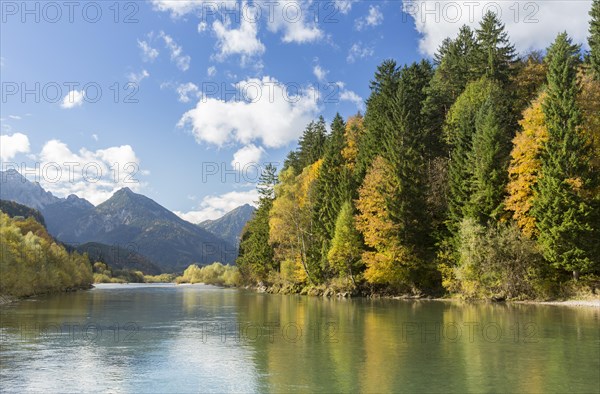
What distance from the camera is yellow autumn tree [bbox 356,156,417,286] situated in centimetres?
6366

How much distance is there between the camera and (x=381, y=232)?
6481cm

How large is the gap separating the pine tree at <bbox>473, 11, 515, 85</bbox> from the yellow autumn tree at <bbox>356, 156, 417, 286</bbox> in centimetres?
2745

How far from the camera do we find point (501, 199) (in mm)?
56469

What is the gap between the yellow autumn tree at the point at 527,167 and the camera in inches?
2021

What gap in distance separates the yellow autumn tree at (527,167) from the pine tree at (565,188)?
1059 mm

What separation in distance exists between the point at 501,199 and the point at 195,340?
4249 centimetres

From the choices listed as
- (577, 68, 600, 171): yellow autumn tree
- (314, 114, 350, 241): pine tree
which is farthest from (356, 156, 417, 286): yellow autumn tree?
(577, 68, 600, 171): yellow autumn tree

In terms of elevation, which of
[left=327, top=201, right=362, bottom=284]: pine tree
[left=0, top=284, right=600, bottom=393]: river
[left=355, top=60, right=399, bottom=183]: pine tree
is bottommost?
[left=0, top=284, right=600, bottom=393]: river

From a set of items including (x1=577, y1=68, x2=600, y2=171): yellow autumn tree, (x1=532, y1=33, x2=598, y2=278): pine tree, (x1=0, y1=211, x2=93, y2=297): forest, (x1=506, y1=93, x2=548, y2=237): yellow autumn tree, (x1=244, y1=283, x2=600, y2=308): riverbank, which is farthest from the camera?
(x1=0, y1=211, x2=93, y2=297): forest

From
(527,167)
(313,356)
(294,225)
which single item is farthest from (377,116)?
(313,356)

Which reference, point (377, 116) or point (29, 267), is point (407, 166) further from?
point (29, 267)

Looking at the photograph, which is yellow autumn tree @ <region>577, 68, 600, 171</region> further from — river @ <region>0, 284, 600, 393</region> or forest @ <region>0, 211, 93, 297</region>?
forest @ <region>0, 211, 93, 297</region>

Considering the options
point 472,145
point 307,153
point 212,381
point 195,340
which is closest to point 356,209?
point 472,145

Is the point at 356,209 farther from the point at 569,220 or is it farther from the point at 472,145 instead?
the point at 569,220
